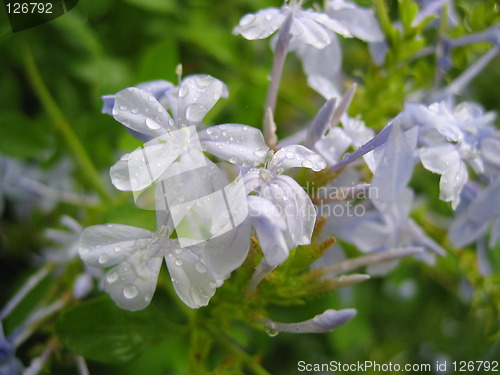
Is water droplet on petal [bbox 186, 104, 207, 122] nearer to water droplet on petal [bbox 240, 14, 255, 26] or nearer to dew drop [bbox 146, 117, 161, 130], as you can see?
dew drop [bbox 146, 117, 161, 130]

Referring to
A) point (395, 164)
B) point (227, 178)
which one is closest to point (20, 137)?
point (227, 178)

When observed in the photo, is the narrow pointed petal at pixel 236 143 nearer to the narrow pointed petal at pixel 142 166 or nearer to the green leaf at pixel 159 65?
the narrow pointed petal at pixel 142 166

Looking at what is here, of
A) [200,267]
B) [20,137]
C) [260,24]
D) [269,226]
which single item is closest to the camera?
[269,226]

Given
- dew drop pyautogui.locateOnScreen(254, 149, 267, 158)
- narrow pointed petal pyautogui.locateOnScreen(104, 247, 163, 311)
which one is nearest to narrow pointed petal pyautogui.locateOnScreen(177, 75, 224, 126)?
dew drop pyautogui.locateOnScreen(254, 149, 267, 158)

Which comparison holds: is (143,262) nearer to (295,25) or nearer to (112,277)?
(112,277)

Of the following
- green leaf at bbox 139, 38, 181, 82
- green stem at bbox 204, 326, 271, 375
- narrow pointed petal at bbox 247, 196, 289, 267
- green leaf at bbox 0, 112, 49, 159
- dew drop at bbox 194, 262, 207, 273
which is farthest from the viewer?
green leaf at bbox 0, 112, 49, 159

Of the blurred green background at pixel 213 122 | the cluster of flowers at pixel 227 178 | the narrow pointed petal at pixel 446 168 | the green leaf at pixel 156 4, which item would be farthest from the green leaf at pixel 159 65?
the narrow pointed petal at pixel 446 168
